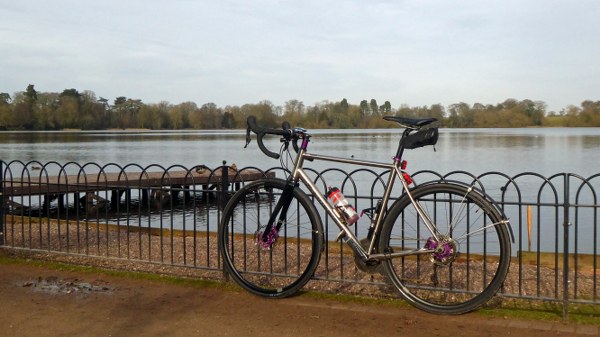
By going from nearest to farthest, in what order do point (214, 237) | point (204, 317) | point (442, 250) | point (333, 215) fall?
point (442, 250), point (204, 317), point (333, 215), point (214, 237)

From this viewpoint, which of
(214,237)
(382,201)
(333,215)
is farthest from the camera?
(214,237)

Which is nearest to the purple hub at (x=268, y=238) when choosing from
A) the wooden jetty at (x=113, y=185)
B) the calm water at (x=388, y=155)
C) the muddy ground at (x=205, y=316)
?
the muddy ground at (x=205, y=316)

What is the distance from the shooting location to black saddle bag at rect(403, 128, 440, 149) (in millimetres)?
4926

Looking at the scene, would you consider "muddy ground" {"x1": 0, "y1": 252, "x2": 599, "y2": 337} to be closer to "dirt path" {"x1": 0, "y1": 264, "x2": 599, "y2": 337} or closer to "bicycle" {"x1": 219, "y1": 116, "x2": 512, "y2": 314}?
"dirt path" {"x1": 0, "y1": 264, "x2": 599, "y2": 337}

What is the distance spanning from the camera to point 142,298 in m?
5.65

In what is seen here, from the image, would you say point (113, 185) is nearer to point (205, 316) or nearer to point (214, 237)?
point (214, 237)

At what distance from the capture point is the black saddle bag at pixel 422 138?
493 cm

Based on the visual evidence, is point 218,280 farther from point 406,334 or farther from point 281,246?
point 281,246

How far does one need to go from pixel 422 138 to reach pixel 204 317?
89.5 inches

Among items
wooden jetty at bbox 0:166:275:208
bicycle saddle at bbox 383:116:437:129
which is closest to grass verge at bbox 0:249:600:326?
wooden jetty at bbox 0:166:275:208

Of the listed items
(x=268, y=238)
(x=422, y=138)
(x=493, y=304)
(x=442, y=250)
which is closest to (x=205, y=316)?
(x=268, y=238)

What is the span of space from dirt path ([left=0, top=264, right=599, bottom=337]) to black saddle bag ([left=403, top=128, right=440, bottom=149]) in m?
1.39

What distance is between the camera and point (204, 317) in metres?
5.07

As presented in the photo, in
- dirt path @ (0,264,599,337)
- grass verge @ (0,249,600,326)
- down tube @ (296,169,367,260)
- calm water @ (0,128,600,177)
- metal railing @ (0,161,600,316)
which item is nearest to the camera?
dirt path @ (0,264,599,337)
